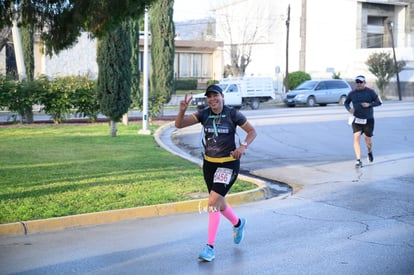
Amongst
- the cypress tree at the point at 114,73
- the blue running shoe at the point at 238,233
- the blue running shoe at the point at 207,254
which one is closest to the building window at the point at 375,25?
the cypress tree at the point at 114,73

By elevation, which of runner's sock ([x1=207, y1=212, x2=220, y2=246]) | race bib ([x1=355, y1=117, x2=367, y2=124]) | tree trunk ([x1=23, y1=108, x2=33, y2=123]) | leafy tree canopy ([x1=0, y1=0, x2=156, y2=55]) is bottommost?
runner's sock ([x1=207, y1=212, x2=220, y2=246])

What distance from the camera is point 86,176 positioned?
11641 mm

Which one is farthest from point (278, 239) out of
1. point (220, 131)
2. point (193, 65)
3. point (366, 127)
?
point (193, 65)

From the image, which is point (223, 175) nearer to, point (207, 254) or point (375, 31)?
point (207, 254)

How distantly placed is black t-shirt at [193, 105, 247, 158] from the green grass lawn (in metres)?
2.72

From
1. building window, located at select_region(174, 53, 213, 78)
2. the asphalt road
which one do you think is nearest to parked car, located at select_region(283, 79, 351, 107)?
building window, located at select_region(174, 53, 213, 78)

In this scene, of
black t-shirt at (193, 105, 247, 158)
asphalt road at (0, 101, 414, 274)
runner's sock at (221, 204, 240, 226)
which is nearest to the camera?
asphalt road at (0, 101, 414, 274)

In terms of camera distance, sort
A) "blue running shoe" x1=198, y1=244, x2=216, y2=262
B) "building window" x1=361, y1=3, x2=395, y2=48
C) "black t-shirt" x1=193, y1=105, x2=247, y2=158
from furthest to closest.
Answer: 1. "building window" x1=361, y1=3, x2=395, y2=48
2. "black t-shirt" x1=193, y1=105, x2=247, y2=158
3. "blue running shoe" x1=198, y1=244, x2=216, y2=262

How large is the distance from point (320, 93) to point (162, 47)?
49.4 feet

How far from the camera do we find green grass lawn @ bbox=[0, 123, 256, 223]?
9.19m

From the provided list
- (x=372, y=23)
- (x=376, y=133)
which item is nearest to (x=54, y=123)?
(x=376, y=133)

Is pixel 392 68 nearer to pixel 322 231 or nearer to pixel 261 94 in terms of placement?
pixel 261 94

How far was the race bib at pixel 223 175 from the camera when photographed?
262 inches

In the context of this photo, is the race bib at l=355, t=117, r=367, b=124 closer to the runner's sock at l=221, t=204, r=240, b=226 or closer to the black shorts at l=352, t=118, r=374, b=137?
the black shorts at l=352, t=118, r=374, b=137
